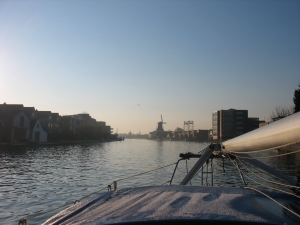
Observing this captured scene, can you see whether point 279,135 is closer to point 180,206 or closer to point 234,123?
point 180,206

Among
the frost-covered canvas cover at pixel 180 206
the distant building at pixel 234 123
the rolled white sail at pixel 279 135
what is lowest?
the frost-covered canvas cover at pixel 180 206

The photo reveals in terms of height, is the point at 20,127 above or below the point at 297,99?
below

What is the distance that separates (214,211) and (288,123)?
108cm

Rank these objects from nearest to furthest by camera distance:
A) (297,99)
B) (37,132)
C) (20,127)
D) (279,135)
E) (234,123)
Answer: (279,135)
(297,99)
(20,127)
(37,132)
(234,123)

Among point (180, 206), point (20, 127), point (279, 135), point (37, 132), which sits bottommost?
point (180, 206)

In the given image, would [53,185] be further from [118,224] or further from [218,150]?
[118,224]

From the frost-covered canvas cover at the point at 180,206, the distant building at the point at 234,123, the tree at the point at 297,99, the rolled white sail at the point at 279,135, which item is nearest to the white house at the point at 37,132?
the tree at the point at 297,99

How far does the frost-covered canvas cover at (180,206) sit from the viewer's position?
2.69 metres

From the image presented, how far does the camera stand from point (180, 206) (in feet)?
9.86

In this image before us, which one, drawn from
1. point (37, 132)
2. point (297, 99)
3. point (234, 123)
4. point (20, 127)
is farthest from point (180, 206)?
point (234, 123)

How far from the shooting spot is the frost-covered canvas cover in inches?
106

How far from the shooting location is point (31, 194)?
555 inches

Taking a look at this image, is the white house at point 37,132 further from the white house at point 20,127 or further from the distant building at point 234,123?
the distant building at point 234,123

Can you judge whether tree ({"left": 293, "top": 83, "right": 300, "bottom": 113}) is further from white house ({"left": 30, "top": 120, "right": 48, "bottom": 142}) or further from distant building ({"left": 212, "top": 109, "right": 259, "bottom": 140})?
distant building ({"left": 212, "top": 109, "right": 259, "bottom": 140})
